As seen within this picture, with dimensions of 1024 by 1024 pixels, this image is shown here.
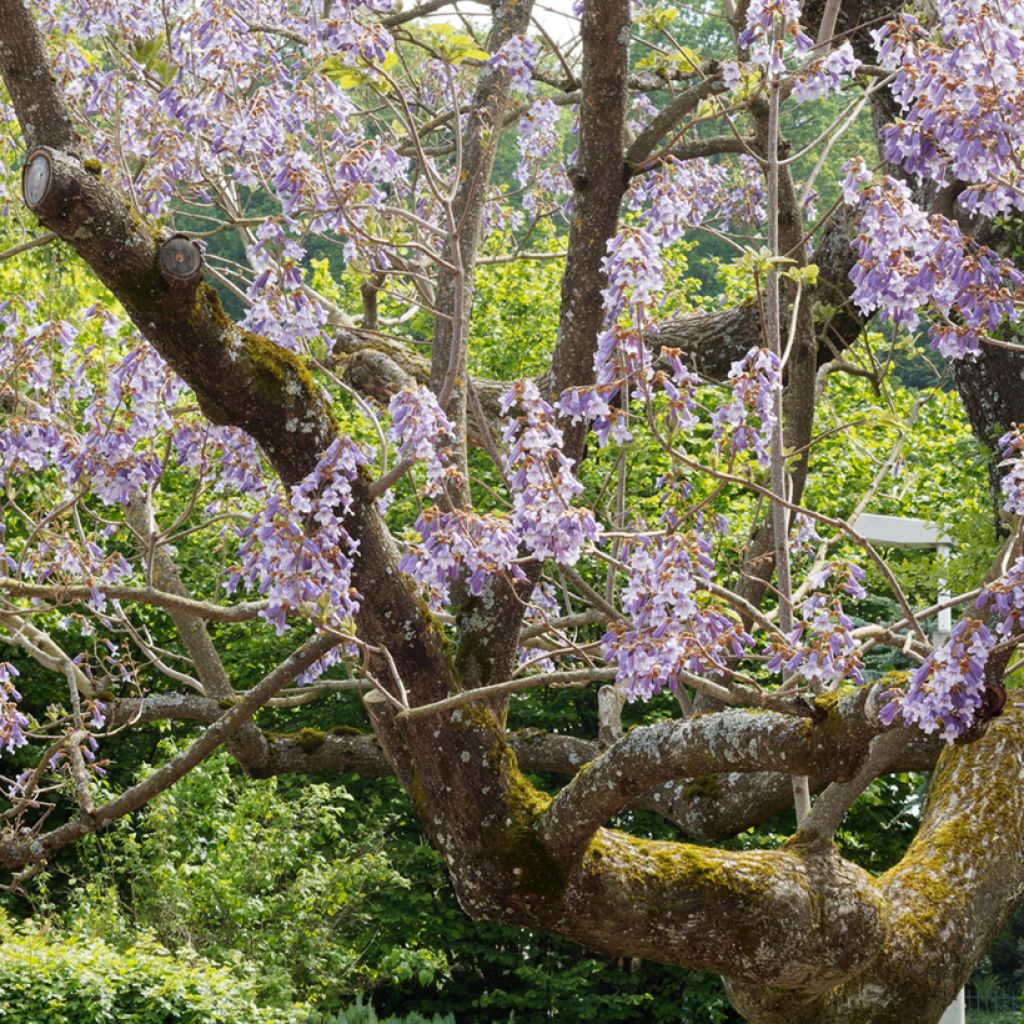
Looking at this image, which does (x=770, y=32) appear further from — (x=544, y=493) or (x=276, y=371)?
(x=276, y=371)

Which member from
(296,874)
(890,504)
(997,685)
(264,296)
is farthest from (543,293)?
(997,685)

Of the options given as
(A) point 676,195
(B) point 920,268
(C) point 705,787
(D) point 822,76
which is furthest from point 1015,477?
(C) point 705,787

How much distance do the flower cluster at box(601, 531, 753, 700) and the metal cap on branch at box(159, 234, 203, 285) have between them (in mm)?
1407

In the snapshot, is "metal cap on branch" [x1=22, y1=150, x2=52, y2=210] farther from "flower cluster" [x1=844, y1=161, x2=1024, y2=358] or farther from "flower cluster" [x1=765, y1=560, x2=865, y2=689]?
"flower cluster" [x1=765, y1=560, x2=865, y2=689]

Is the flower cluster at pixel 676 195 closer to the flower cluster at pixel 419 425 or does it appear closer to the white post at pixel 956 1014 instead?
the flower cluster at pixel 419 425

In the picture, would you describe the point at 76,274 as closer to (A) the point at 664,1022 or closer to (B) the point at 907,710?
(A) the point at 664,1022

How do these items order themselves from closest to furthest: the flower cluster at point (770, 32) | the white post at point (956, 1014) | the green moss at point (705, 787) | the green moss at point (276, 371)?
the flower cluster at point (770, 32) < the green moss at point (276, 371) < the green moss at point (705, 787) < the white post at point (956, 1014)

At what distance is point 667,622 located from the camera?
3906 mm

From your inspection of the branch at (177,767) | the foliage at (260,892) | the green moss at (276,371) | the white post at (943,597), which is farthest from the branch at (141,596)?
the foliage at (260,892)

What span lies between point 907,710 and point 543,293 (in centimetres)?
1212

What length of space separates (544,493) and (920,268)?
1.17 m

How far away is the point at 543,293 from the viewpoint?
15352 millimetres

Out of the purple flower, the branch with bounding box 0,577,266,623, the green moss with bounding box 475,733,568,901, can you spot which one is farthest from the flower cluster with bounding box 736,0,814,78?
the branch with bounding box 0,577,266,623

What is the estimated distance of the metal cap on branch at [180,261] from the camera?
4.02 m
